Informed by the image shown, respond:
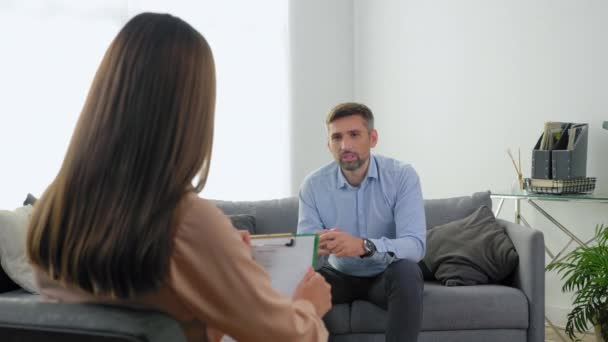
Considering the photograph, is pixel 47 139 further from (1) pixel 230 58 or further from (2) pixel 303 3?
(2) pixel 303 3

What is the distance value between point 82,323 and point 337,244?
185 cm

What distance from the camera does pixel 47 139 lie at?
4.24 metres

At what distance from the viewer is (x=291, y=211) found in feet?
11.8

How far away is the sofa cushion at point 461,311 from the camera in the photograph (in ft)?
9.99

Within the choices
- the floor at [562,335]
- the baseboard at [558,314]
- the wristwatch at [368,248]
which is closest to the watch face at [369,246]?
the wristwatch at [368,248]

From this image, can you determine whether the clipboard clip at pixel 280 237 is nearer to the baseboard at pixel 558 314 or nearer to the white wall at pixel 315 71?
the baseboard at pixel 558 314

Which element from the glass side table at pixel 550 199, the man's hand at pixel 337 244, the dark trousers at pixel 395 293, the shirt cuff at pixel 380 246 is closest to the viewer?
the man's hand at pixel 337 244

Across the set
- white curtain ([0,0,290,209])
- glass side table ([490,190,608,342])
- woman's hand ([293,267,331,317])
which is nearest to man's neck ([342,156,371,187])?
glass side table ([490,190,608,342])

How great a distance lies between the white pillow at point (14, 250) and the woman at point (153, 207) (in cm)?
222

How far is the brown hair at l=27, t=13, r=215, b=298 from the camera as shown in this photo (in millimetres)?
916

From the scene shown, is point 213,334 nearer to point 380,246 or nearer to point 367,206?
point 380,246

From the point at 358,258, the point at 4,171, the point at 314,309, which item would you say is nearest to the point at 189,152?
the point at 314,309

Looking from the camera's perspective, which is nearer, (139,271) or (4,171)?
(139,271)

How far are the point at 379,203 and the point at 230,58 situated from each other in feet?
7.67
